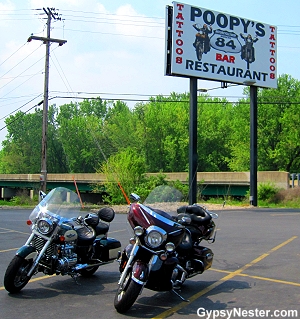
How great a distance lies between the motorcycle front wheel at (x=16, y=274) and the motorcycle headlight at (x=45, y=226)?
0.44m

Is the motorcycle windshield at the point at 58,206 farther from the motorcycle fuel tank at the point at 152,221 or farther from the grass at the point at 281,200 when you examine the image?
the grass at the point at 281,200

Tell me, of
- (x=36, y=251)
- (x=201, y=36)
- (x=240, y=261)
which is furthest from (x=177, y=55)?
(x=36, y=251)

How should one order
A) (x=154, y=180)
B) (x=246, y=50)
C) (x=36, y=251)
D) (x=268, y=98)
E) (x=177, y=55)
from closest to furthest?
(x=36, y=251) < (x=177, y=55) < (x=246, y=50) < (x=154, y=180) < (x=268, y=98)

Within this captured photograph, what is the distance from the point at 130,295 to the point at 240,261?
14.0 feet

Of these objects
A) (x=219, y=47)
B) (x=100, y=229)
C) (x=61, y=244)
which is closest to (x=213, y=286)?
(x=100, y=229)

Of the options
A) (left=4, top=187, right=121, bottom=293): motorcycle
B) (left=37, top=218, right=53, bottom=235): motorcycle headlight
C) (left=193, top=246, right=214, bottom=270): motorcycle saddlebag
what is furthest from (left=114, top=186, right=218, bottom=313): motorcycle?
(left=37, top=218, right=53, bottom=235): motorcycle headlight

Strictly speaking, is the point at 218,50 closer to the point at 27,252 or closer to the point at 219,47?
the point at 219,47

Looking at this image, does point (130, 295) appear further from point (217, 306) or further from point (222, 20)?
point (222, 20)

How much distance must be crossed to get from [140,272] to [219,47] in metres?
27.1

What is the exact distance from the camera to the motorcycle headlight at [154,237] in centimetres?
603

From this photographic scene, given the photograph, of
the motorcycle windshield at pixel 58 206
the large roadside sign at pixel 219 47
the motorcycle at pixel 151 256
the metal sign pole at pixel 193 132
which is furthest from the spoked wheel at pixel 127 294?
the large roadside sign at pixel 219 47

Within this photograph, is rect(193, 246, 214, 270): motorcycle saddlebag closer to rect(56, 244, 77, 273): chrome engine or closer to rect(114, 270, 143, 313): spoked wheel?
rect(114, 270, 143, 313): spoked wheel

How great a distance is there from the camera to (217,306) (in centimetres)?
629

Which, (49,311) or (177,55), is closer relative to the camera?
(49,311)
